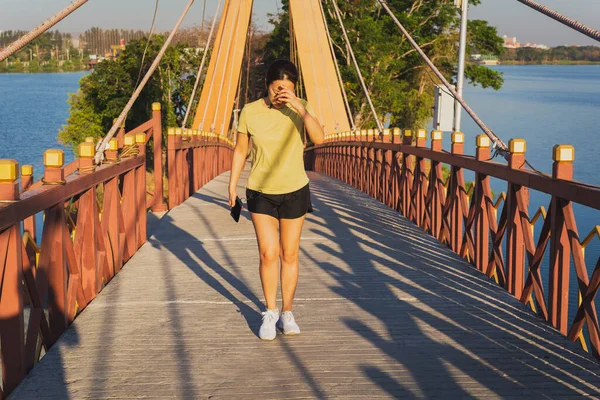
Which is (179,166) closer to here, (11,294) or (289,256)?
(289,256)

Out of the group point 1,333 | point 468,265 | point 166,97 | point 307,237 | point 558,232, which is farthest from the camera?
point 166,97

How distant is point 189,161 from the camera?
14023 mm

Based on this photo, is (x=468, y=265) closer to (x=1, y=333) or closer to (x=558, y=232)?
(x=558, y=232)

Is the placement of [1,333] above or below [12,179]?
below

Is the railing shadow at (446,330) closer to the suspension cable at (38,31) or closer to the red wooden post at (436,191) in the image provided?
the red wooden post at (436,191)

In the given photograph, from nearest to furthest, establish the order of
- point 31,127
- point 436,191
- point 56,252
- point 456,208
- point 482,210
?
point 56,252 → point 482,210 → point 456,208 → point 436,191 → point 31,127

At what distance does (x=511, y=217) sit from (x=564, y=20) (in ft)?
4.26

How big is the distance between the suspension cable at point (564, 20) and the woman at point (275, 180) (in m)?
1.73

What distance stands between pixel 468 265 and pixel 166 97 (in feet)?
150

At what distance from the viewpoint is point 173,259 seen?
7320mm

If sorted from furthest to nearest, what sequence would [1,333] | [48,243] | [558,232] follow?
1. [558,232]
2. [48,243]
3. [1,333]

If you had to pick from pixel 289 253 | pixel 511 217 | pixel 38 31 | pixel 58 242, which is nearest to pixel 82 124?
pixel 38 31

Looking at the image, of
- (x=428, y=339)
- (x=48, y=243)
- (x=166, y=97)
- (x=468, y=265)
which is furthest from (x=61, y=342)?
(x=166, y=97)

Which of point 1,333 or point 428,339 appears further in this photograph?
point 428,339
